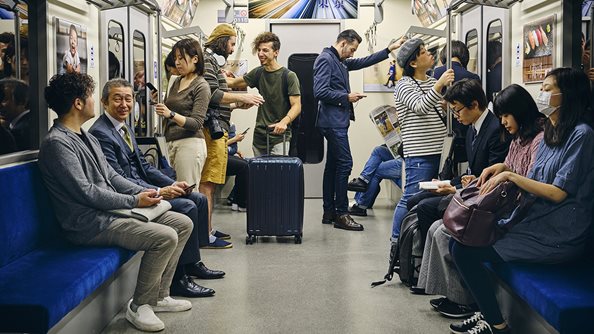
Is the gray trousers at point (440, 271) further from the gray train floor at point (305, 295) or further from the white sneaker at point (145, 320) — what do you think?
the white sneaker at point (145, 320)

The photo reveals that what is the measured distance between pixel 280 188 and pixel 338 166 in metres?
1.05

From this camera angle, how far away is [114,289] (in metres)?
4.54

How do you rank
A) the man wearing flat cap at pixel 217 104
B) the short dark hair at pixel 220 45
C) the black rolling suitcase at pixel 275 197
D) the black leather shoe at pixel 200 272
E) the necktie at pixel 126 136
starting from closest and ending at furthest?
the necktie at pixel 126 136, the black leather shoe at pixel 200 272, the man wearing flat cap at pixel 217 104, the short dark hair at pixel 220 45, the black rolling suitcase at pixel 275 197

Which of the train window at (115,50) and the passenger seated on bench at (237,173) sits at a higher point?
the train window at (115,50)

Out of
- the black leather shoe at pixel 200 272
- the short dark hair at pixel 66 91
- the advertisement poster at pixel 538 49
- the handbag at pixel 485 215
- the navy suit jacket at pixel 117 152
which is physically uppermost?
the advertisement poster at pixel 538 49

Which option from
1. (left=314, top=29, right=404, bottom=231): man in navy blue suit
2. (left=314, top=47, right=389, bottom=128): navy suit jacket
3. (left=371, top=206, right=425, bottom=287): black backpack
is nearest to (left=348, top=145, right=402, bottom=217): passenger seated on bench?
(left=314, top=29, right=404, bottom=231): man in navy blue suit

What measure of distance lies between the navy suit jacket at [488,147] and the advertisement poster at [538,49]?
1.85ft

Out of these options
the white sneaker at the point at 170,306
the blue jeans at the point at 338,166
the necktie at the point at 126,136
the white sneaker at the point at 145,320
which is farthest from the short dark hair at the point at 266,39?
the white sneaker at the point at 145,320

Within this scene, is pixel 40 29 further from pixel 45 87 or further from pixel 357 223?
pixel 357 223

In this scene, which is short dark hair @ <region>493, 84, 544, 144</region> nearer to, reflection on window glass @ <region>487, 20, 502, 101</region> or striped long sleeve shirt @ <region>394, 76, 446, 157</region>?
striped long sleeve shirt @ <region>394, 76, 446, 157</region>

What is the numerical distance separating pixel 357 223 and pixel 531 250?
14.4ft

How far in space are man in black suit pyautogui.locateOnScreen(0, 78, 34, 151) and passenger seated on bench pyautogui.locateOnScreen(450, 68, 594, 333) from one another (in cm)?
250

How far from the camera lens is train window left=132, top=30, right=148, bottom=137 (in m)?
6.96

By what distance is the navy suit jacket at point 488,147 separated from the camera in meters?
4.68
